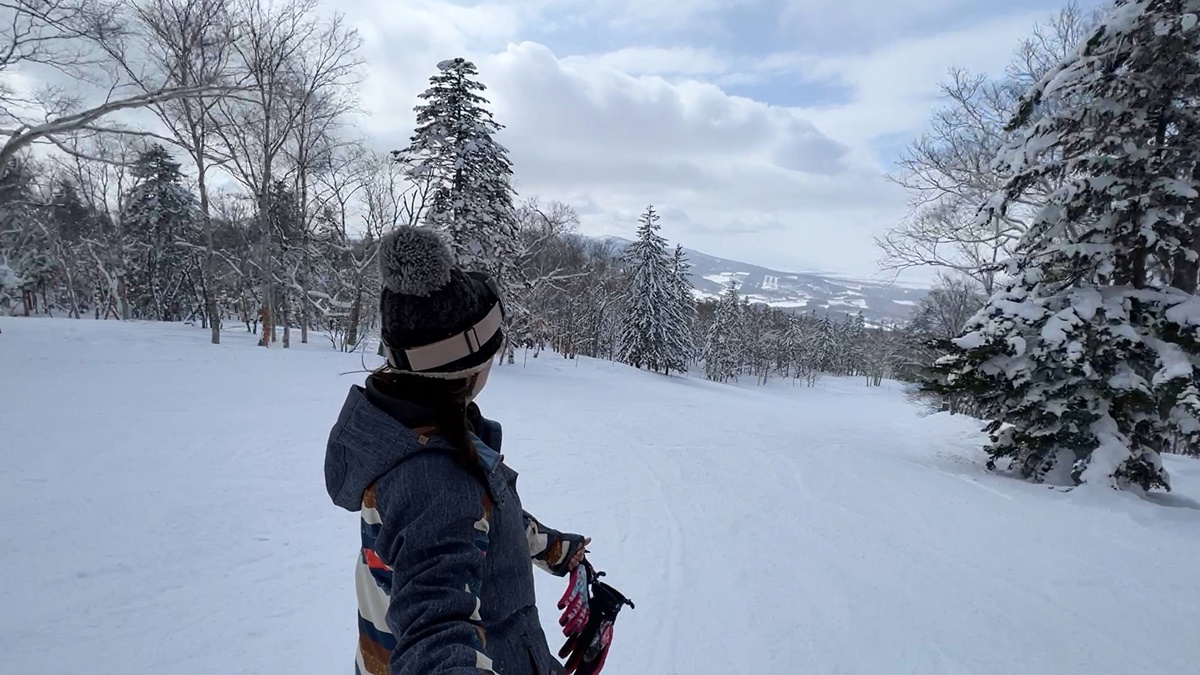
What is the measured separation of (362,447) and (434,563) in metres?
0.33

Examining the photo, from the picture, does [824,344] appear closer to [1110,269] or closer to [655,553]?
[1110,269]

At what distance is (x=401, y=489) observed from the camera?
1.23 m

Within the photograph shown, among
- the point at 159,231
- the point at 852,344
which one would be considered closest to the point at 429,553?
the point at 159,231

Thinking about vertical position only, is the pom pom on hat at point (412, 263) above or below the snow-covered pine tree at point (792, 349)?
above

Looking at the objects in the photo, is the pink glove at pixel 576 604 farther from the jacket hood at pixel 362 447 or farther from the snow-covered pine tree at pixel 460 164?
the snow-covered pine tree at pixel 460 164

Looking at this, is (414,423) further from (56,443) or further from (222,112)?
(222,112)

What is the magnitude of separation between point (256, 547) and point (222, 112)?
51.7 ft

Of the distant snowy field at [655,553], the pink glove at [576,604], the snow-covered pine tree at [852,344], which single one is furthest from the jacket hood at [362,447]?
the snow-covered pine tree at [852,344]

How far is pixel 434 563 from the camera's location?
117cm

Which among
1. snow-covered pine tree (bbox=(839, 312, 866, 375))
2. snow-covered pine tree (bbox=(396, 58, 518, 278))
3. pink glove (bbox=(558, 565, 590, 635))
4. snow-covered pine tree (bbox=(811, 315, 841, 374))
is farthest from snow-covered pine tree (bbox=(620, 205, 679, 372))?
snow-covered pine tree (bbox=(839, 312, 866, 375))

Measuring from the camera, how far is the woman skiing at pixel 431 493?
3.79 ft

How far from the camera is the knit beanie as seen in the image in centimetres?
136

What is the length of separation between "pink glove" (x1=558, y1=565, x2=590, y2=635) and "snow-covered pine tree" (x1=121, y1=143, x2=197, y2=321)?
3575 centimetres

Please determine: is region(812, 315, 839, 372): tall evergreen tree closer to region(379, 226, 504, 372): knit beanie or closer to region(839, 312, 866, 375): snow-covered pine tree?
region(839, 312, 866, 375): snow-covered pine tree
